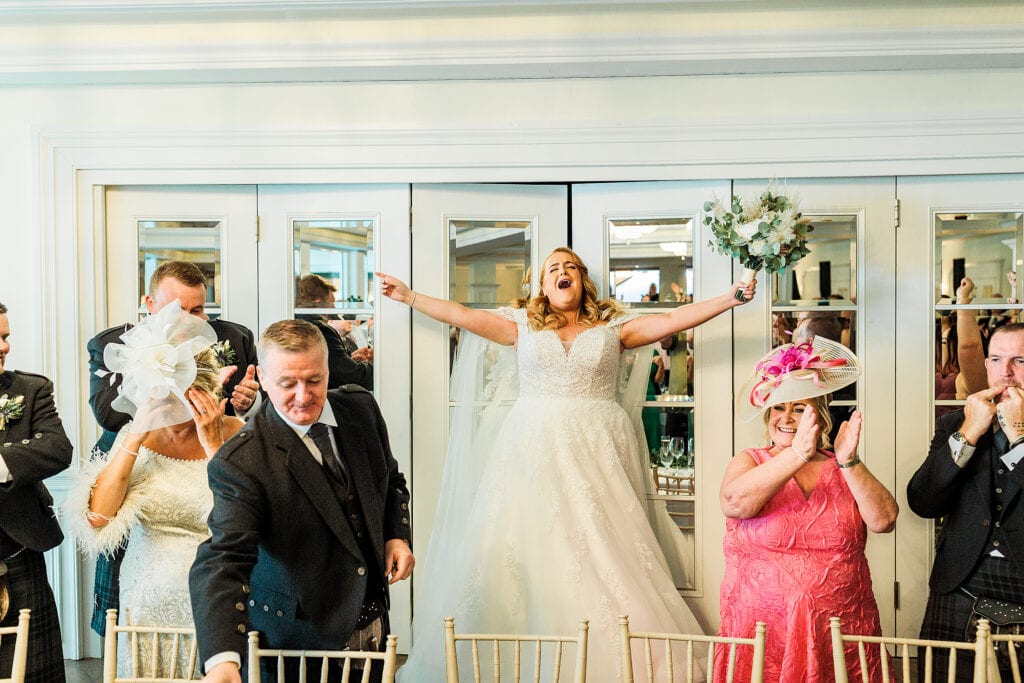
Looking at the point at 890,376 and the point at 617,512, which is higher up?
the point at 890,376

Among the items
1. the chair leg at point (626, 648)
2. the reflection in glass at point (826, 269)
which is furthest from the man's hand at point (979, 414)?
the chair leg at point (626, 648)

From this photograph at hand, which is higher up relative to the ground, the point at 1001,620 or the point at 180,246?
the point at 180,246

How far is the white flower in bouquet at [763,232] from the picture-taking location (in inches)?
123

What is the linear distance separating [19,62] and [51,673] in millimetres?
2405

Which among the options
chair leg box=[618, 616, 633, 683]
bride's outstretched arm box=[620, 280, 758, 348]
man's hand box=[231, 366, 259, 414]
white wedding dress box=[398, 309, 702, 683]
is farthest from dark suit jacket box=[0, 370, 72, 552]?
bride's outstretched arm box=[620, 280, 758, 348]

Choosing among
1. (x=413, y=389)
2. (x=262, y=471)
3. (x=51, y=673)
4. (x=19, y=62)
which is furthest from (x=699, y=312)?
(x=19, y=62)

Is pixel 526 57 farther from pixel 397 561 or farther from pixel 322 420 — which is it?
pixel 397 561

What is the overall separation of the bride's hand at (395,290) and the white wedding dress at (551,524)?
1.44 ft

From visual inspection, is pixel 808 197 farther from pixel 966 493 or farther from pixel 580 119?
pixel 966 493

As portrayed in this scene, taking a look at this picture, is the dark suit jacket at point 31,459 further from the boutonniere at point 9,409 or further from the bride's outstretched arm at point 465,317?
the bride's outstretched arm at point 465,317

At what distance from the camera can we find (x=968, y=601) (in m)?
2.82

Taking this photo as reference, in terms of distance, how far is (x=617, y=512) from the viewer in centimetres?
319

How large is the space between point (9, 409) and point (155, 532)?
681mm

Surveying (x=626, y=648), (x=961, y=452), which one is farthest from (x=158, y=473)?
(x=961, y=452)
